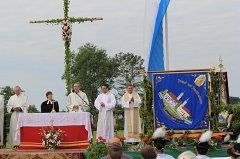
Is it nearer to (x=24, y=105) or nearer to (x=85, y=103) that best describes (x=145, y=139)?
(x=85, y=103)

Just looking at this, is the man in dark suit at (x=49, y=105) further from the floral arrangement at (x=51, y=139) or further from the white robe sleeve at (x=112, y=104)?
the white robe sleeve at (x=112, y=104)

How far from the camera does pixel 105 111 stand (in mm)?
17438

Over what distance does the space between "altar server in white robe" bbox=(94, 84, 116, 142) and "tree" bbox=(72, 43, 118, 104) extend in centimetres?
4641

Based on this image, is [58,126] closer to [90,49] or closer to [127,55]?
[90,49]

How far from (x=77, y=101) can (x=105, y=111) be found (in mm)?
1049

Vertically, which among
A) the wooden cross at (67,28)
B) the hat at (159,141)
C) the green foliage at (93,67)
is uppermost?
the green foliage at (93,67)

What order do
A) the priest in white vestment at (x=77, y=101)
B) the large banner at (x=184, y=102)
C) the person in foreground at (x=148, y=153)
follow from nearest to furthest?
the person in foreground at (x=148, y=153)
the large banner at (x=184, y=102)
the priest in white vestment at (x=77, y=101)

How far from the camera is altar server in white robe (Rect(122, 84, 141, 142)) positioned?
17.5 m

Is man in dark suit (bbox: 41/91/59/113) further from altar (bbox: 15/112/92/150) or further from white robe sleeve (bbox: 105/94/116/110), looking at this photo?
white robe sleeve (bbox: 105/94/116/110)

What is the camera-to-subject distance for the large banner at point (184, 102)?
13.5 metres

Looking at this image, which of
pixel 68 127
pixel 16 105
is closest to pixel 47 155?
pixel 68 127

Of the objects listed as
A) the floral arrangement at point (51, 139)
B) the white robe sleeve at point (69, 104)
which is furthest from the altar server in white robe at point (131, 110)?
the floral arrangement at point (51, 139)

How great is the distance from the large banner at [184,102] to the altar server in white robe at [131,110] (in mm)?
3842

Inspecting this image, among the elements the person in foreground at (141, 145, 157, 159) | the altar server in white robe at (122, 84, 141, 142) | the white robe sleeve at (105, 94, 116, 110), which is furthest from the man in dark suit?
the person in foreground at (141, 145, 157, 159)
